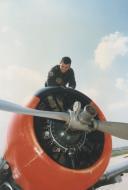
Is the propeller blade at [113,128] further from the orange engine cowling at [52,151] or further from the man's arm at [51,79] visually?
the man's arm at [51,79]

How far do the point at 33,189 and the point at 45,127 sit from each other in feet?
3.69

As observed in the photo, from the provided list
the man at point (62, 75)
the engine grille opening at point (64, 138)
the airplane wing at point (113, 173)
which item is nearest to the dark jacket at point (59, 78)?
the man at point (62, 75)

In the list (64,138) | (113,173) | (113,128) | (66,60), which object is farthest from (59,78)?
(113,173)

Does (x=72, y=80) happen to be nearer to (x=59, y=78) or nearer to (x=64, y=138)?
(x=59, y=78)

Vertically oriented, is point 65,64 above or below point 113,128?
above

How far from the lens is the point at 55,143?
253 inches

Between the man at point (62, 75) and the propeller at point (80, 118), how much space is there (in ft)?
4.77

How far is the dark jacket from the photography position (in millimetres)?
7594

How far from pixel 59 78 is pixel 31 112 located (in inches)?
65.8

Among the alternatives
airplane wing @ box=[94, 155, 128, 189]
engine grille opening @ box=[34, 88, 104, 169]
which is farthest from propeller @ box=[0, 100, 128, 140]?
airplane wing @ box=[94, 155, 128, 189]

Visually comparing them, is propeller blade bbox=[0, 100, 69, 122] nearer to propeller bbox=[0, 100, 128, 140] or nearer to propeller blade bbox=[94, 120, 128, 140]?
propeller bbox=[0, 100, 128, 140]

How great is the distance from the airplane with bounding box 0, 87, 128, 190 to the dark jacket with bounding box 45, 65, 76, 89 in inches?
26.5

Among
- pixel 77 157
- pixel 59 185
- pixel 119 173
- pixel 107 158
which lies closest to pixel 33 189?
pixel 59 185

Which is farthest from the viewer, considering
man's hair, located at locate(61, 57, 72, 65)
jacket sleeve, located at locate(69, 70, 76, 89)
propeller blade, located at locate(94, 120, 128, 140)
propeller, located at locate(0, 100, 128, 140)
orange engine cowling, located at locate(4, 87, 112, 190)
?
jacket sleeve, located at locate(69, 70, 76, 89)
